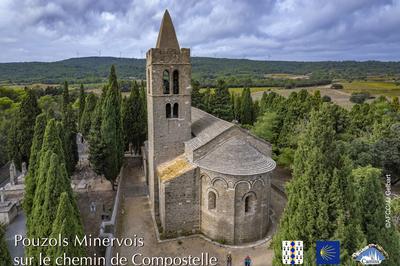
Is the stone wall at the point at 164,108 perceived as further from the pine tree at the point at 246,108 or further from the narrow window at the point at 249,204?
the pine tree at the point at 246,108

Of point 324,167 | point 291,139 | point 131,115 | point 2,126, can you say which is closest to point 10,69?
point 2,126

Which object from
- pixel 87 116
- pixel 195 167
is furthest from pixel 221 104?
pixel 195 167

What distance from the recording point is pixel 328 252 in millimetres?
9648

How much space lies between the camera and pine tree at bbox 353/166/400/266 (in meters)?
10.8

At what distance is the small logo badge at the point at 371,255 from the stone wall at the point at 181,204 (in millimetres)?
12140

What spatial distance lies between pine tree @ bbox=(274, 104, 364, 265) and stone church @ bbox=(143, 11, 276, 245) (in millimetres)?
8873

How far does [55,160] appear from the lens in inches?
517

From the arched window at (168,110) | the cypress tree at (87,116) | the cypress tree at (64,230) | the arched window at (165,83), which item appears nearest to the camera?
the cypress tree at (64,230)

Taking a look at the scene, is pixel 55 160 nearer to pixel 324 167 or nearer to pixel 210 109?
pixel 324 167

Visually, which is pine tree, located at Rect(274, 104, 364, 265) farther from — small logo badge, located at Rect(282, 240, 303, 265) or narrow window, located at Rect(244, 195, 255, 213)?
narrow window, located at Rect(244, 195, 255, 213)

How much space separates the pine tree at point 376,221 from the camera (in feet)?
35.4

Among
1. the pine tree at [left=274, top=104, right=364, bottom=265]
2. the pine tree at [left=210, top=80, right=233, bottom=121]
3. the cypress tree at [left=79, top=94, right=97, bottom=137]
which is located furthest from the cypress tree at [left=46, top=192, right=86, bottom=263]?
the pine tree at [left=210, top=80, right=233, bottom=121]

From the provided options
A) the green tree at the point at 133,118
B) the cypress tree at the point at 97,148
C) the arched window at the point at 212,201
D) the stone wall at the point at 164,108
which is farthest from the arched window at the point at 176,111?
the green tree at the point at 133,118

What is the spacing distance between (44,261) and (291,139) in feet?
94.0
